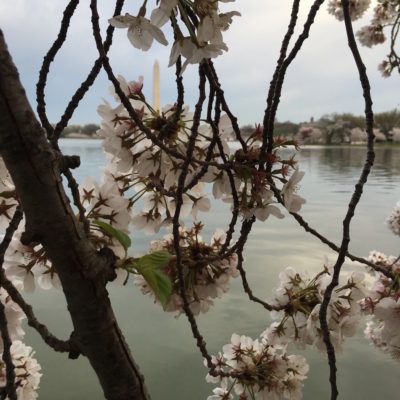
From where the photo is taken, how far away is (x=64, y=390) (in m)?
0.94

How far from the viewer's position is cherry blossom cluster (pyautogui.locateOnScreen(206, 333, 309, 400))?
52 cm

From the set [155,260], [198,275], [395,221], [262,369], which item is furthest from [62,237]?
[395,221]

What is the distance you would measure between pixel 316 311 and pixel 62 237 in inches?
11.1

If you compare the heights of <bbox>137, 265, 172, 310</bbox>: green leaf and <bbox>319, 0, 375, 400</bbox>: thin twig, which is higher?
<bbox>319, 0, 375, 400</bbox>: thin twig

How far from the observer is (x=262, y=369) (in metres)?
0.52

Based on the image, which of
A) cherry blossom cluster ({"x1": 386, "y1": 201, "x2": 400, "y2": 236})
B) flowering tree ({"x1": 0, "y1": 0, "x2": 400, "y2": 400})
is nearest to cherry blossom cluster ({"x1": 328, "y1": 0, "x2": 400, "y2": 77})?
cherry blossom cluster ({"x1": 386, "y1": 201, "x2": 400, "y2": 236})

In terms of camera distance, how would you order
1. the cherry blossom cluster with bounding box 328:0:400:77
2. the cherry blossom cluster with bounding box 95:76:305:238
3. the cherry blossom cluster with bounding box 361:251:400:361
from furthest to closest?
1. the cherry blossom cluster with bounding box 328:0:400:77
2. the cherry blossom cluster with bounding box 361:251:400:361
3. the cherry blossom cluster with bounding box 95:76:305:238

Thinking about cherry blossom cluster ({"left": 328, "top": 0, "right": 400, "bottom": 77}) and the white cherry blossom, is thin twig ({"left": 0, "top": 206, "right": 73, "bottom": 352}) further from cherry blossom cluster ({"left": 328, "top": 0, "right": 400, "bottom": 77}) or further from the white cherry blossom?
cherry blossom cluster ({"left": 328, "top": 0, "right": 400, "bottom": 77})

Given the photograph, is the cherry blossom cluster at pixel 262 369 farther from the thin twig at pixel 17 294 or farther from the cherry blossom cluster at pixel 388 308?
the thin twig at pixel 17 294

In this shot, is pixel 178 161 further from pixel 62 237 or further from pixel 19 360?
pixel 19 360

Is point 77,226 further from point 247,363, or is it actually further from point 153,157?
point 247,363

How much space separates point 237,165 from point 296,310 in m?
0.21

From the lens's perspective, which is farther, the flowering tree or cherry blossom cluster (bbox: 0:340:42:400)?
cherry blossom cluster (bbox: 0:340:42:400)

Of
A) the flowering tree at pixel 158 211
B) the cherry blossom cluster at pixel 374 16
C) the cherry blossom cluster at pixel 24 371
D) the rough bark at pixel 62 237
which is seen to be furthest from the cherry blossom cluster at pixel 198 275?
the cherry blossom cluster at pixel 374 16
